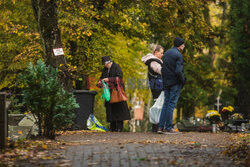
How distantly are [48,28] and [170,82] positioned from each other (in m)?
3.50

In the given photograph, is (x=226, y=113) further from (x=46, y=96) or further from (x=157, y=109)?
(x=46, y=96)

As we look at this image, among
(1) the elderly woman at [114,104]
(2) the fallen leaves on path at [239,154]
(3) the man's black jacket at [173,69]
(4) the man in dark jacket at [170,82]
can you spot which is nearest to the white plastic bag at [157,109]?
(4) the man in dark jacket at [170,82]

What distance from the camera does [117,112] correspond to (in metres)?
14.1

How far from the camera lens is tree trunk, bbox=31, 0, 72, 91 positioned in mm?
13016

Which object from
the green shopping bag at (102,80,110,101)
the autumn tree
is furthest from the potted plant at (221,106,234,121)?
the autumn tree

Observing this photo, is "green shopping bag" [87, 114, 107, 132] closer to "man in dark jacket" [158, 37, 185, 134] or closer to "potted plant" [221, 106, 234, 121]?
"man in dark jacket" [158, 37, 185, 134]

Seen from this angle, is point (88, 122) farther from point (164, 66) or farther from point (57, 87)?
point (57, 87)

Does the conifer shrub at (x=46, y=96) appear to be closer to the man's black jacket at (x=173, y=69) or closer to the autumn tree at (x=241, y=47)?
the man's black jacket at (x=173, y=69)

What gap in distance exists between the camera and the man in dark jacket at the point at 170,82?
11891mm

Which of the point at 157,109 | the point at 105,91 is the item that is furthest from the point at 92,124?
the point at 157,109

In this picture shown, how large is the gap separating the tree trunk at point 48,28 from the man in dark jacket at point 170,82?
2.94m

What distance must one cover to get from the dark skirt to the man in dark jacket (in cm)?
207

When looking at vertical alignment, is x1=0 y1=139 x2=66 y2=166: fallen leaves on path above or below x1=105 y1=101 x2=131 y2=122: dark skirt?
below

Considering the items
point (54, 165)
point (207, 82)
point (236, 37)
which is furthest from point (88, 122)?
point (236, 37)
